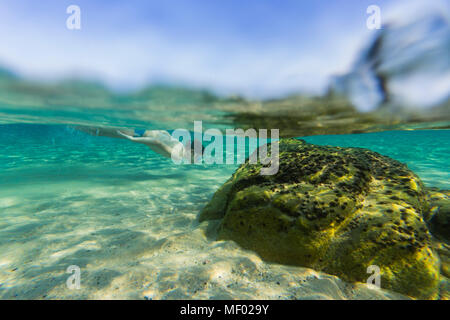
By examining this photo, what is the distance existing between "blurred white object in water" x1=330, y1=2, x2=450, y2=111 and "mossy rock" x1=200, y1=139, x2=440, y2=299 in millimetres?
2476

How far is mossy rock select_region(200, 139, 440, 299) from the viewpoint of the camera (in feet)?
8.13

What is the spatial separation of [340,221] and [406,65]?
4.42 meters

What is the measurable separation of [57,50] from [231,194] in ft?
16.5

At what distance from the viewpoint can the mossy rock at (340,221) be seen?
248 cm

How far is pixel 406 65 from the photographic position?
471 centimetres

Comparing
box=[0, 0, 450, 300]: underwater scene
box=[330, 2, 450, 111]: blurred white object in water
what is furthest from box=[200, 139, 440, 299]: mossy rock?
box=[330, 2, 450, 111]: blurred white object in water

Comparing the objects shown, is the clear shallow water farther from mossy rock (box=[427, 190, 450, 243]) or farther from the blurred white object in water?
the blurred white object in water

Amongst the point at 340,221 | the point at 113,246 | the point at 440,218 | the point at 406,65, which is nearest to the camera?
the point at 340,221

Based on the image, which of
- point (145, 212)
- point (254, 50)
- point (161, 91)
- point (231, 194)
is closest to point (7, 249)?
point (145, 212)

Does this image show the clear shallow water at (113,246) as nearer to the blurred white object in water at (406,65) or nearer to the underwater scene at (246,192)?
the underwater scene at (246,192)

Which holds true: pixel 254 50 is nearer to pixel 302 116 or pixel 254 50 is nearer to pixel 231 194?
pixel 231 194

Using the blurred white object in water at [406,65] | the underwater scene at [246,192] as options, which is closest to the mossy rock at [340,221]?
the underwater scene at [246,192]

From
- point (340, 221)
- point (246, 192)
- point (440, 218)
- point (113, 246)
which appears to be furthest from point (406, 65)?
point (113, 246)

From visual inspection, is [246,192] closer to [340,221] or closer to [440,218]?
[340,221]
